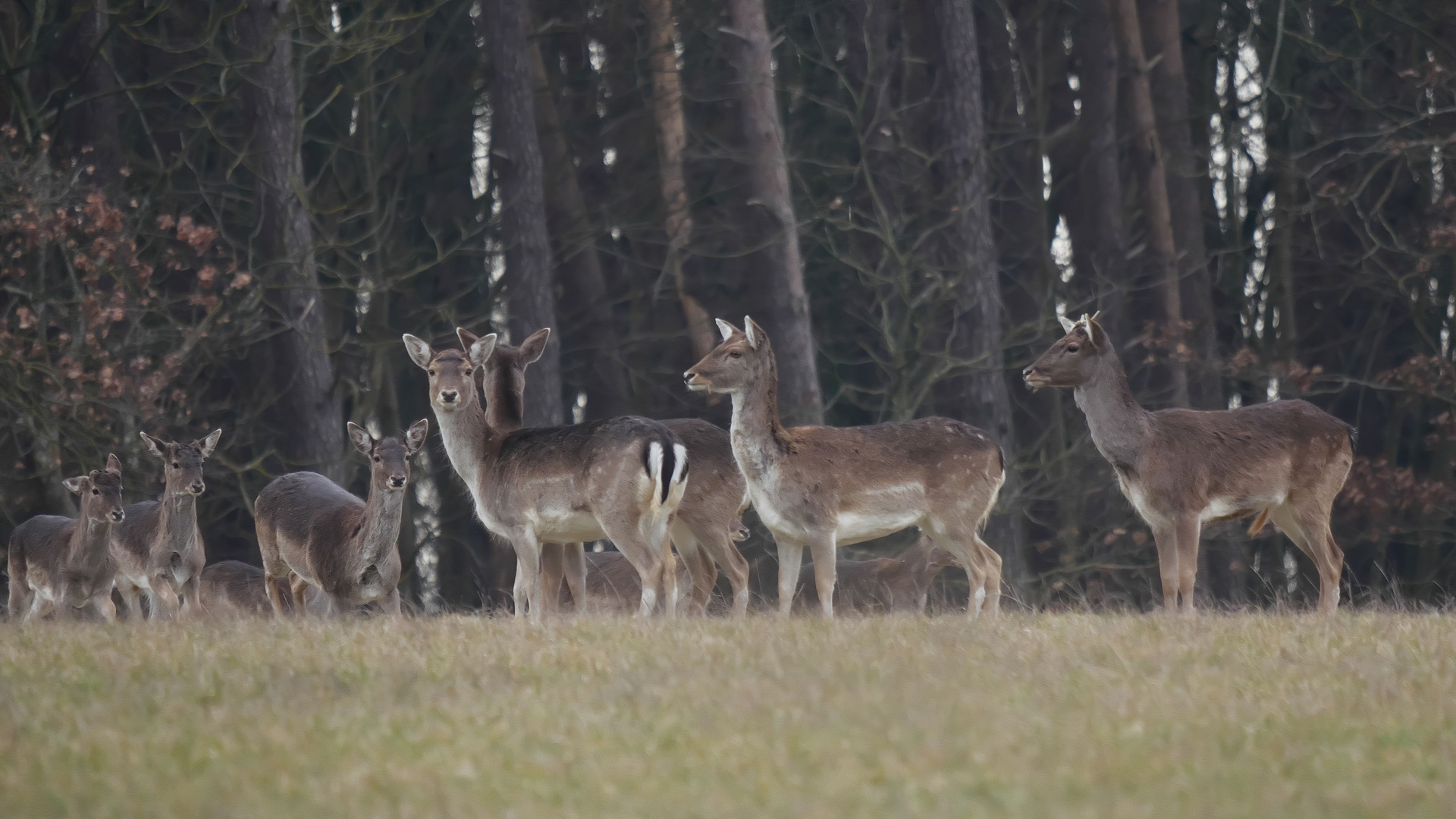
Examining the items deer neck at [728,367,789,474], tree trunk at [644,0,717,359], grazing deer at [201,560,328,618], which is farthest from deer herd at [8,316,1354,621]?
tree trunk at [644,0,717,359]

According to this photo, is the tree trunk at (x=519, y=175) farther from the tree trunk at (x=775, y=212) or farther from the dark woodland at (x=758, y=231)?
the tree trunk at (x=775, y=212)

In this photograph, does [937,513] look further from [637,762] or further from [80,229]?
[80,229]

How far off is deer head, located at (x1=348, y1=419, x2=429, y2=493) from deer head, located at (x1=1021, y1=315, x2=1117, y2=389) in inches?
152

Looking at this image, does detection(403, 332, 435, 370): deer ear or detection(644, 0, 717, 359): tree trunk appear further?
detection(644, 0, 717, 359): tree trunk

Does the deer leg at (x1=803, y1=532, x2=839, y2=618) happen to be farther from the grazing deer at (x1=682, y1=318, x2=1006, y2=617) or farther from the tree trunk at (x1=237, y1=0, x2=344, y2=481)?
the tree trunk at (x1=237, y1=0, x2=344, y2=481)

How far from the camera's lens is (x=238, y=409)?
65.5ft

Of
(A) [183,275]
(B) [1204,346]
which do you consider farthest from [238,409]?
(B) [1204,346]

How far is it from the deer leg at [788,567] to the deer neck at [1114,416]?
6.41 ft

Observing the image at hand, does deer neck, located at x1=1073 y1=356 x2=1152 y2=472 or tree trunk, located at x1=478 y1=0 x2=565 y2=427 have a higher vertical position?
tree trunk, located at x1=478 y1=0 x2=565 y2=427

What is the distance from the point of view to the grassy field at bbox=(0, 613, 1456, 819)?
199 inches

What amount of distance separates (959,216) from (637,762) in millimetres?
13561

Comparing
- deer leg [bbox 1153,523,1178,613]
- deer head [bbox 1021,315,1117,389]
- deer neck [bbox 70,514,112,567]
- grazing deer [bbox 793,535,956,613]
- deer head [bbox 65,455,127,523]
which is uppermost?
deer head [bbox 1021,315,1117,389]

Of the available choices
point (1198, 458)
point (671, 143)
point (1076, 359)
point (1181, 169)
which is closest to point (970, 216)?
point (671, 143)

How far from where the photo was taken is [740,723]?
19.7ft
